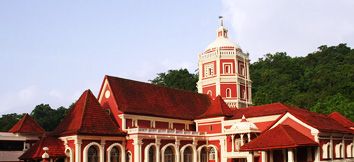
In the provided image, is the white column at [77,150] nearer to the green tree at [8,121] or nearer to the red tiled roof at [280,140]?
the red tiled roof at [280,140]

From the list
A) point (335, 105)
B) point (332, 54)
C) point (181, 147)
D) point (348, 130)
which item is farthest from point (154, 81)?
point (348, 130)

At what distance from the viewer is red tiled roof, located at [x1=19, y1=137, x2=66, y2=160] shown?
34.9 meters

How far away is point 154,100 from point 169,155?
5948 millimetres

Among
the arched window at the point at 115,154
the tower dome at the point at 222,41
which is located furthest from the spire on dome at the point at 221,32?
the arched window at the point at 115,154

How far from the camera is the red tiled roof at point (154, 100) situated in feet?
135

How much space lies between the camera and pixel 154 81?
8831 cm

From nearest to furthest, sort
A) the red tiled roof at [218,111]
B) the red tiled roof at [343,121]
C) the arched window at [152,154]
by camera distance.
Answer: the arched window at [152,154]
the red tiled roof at [343,121]
the red tiled roof at [218,111]

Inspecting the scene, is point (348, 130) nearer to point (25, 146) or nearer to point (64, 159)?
point (64, 159)

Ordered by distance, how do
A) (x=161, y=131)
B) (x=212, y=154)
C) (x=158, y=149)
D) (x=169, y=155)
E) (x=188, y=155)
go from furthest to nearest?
(x=212, y=154)
(x=188, y=155)
(x=169, y=155)
(x=161, y=131)
(x=158, y=149)

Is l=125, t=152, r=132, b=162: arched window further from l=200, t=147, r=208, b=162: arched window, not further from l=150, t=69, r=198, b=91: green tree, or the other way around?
l=150, t=69, r=198, b=91: green tree

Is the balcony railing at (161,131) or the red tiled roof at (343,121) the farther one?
the red tiled roof at (343,121)

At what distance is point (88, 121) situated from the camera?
36906 millimetres

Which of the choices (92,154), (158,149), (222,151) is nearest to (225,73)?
(222,151)

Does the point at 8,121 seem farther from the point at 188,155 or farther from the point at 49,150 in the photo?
the point at 49,150
